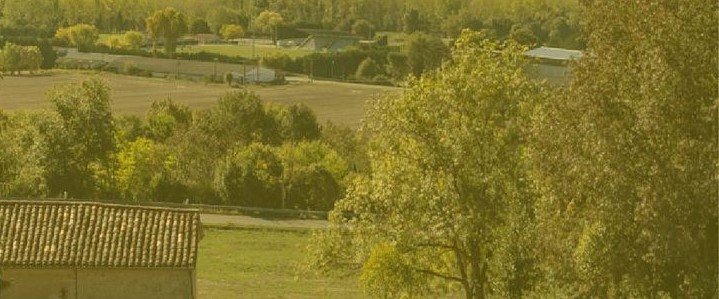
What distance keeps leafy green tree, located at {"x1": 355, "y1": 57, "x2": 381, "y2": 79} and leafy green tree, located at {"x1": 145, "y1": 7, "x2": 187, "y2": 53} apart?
924 inches

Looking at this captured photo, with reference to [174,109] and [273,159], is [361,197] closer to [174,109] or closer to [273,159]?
[273,159]

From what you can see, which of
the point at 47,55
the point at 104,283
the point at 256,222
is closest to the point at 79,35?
the point at 47,55

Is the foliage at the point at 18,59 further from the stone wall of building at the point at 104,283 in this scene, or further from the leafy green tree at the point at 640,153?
the leafy green tree at the point at 640,153

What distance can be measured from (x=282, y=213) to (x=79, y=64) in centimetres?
6793

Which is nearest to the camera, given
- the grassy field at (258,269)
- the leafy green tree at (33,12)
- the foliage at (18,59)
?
the grassy field at (258,269)

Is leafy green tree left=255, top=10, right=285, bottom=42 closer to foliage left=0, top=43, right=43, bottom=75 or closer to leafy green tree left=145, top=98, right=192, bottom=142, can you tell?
foliage left=0, top=43, right=43, bottom=75

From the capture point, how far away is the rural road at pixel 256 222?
155ft

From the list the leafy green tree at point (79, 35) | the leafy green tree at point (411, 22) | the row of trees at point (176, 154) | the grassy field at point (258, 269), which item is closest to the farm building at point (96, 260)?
the grassy field at point (258, 269)

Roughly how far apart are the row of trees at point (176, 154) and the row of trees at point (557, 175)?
2004cm

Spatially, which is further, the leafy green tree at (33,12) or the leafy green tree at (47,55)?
the leafy green tree at (33,12)

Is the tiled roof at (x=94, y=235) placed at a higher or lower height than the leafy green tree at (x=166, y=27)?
→ higher

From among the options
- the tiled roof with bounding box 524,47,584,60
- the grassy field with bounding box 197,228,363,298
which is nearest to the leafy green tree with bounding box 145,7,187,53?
the tiled roof with bounding box 524,47,584,60

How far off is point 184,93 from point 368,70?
799 inches

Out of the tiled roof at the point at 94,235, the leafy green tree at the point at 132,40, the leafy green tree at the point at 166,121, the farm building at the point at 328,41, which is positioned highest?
the tiled roof at the point at 94,235
